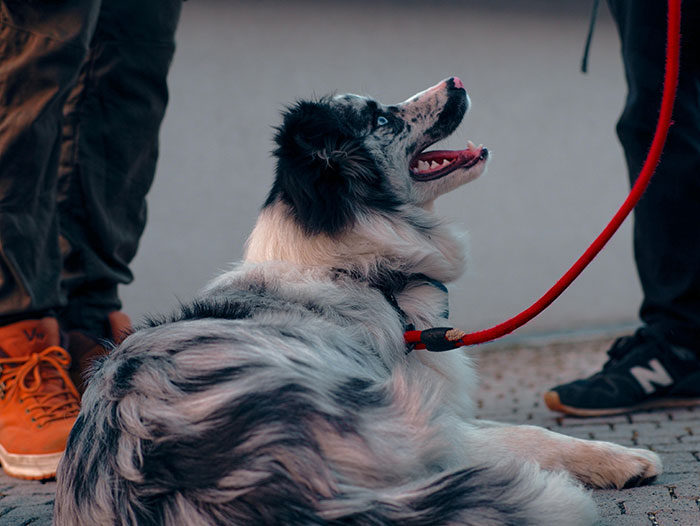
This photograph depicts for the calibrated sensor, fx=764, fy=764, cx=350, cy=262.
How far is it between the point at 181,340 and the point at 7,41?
1.79 metres

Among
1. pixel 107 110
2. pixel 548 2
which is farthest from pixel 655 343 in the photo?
pixel 548 2

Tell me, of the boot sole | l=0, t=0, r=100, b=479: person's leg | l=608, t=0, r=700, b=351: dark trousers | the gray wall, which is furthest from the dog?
the gray wall

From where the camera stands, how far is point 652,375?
3594mm

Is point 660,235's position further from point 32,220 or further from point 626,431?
point 32,220

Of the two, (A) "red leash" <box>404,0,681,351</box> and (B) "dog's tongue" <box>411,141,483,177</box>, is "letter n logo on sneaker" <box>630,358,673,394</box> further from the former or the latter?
(A) "red leash" <box>404,0,681,351</box>

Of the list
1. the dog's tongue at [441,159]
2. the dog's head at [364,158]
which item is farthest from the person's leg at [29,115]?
the dog's tongue at [441,159]

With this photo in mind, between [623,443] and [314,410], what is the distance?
5.89 ft

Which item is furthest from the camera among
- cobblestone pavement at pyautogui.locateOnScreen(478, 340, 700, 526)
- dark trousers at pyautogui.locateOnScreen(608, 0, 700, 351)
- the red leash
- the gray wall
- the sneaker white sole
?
the gray wall

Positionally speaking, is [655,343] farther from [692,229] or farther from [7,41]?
[7,41]

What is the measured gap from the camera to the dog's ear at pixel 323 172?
2672mm

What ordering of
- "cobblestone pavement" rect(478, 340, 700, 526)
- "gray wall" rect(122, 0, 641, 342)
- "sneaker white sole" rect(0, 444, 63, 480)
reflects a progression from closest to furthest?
"cobblestone pavement" rect(478, 340, 700, 526)
"sneaker white sole" rect(0, 444, 63, 480)
"gray wall" rect(122, 0, 641, 342)

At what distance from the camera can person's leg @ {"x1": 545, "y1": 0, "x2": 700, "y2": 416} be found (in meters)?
3.47

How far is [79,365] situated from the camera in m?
3.38

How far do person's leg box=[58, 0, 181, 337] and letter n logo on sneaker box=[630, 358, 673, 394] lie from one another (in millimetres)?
2518
